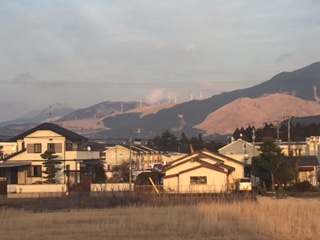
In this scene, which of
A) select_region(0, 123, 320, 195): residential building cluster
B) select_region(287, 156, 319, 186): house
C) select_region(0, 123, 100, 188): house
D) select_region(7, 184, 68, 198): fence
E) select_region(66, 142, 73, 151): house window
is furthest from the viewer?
select_region(66, 142, 73, 151): house window

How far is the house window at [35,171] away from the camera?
4659 centimetres

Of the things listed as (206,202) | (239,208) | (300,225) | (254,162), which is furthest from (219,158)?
(300,225)

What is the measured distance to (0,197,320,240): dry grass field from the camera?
1631cm

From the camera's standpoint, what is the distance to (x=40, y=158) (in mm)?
47062

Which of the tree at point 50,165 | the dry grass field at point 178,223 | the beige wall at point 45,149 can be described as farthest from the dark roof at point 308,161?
the dry grass field at point 178,223

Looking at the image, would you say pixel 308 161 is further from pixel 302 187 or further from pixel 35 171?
pixel 35 171

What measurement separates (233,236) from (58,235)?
521 centimetres

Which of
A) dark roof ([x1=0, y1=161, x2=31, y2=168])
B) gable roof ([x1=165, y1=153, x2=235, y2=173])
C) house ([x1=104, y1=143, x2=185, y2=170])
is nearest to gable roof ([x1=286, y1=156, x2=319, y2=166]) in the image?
gable roof ([x1=165, y1=153, x2=235, y2=173])

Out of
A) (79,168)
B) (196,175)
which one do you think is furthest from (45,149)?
(196,175)

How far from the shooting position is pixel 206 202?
81.5 ft

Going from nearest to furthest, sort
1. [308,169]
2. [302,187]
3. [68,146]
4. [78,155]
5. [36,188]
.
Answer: [302,187] < [36,188] < [308,169] < [78,155] < [68,146]

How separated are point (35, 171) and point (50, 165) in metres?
4.03

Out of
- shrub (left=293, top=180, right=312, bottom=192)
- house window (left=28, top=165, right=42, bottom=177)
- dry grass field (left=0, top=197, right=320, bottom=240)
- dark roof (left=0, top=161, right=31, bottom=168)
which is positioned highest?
dark roof (left=0, top=161, right=31, bottom=168)

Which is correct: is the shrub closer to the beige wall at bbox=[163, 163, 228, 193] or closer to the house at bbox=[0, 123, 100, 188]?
the beige wall at bbox=[163, 163, 228, 193]
